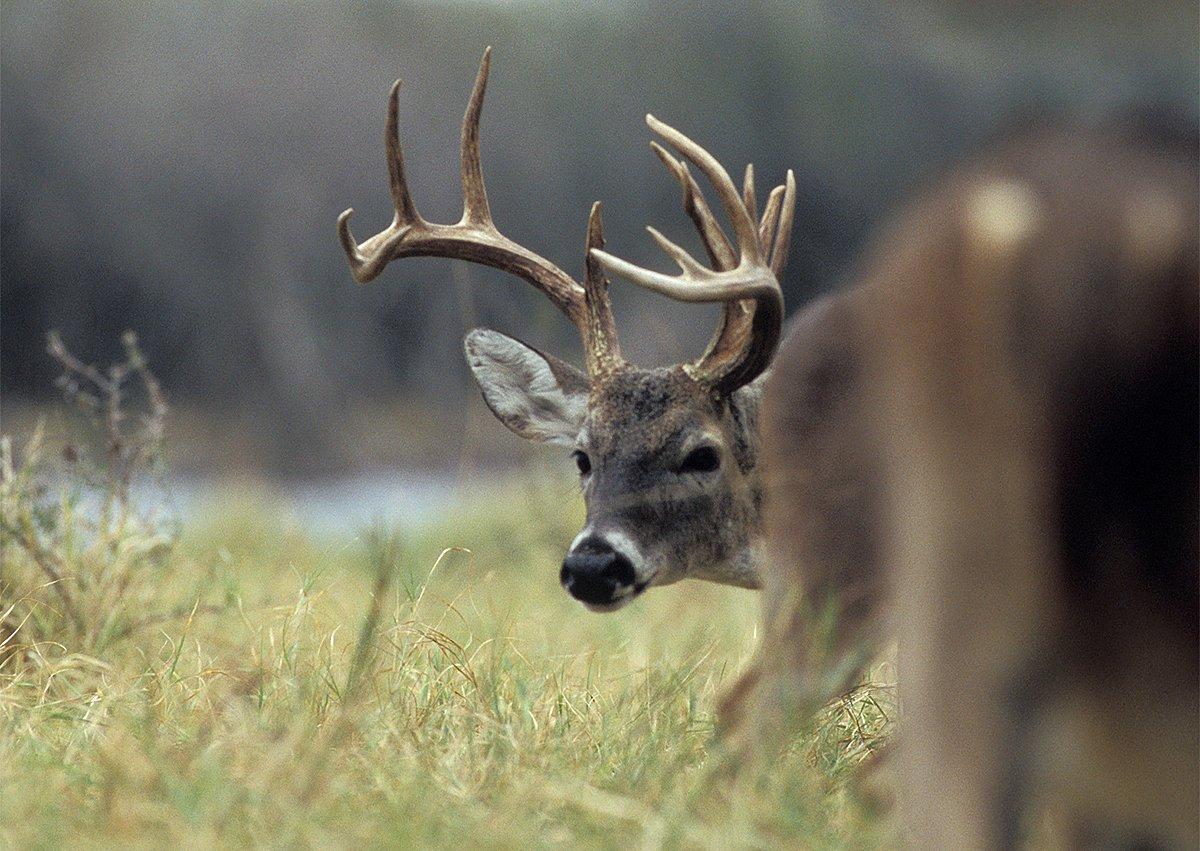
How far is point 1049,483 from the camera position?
2053mm

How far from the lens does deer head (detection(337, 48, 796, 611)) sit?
411 cm

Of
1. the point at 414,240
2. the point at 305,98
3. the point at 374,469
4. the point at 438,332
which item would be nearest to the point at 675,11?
the point at 305,98

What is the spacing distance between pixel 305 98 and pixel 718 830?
1924 cm

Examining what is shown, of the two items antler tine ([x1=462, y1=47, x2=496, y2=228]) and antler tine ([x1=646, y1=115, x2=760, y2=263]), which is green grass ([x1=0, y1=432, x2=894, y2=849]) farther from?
antler tine ([x1=462, y1=47, x2=496, y2=228])

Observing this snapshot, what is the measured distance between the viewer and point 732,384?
4.36 meters

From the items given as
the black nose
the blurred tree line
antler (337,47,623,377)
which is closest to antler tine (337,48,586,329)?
antler (337,47,623,377)

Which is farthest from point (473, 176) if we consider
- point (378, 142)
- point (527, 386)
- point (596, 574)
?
point (378, 142)

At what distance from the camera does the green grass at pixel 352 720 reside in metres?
2.82

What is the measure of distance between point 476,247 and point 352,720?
6.14 feet

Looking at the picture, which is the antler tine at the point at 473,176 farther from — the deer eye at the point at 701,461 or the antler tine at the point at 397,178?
the deer eye at the point at 701,461

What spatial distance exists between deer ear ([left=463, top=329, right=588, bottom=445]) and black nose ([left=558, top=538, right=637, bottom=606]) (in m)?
0.71

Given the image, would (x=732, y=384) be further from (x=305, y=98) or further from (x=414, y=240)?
(x=305, y=98)

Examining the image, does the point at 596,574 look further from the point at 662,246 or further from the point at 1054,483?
the point at 1054,483

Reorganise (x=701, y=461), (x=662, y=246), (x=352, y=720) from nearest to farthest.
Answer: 1. (x=352, y=720)
2. (x=662, y=246)
3. (x=701, y=461)
